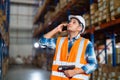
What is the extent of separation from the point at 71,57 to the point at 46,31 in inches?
572

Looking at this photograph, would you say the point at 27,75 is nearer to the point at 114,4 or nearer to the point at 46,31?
the point at 46,31

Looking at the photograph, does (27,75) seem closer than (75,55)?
No

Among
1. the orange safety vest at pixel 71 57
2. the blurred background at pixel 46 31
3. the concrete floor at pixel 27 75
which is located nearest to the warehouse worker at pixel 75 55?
the orange safety vest at pixel 71 57

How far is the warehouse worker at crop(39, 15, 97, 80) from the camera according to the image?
Result: 2.19 metres

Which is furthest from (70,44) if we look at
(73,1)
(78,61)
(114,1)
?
(73,1)

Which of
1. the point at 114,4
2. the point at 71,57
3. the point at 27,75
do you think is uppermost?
the point at 114,4

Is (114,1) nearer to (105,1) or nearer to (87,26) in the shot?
(105,1)

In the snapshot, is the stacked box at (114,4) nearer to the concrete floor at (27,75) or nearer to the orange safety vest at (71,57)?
the orange safety vest at (71,57)

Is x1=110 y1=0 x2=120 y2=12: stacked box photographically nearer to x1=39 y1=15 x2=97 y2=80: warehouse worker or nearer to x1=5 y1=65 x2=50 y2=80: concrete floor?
→ x1=39 y1=15 x2=97 y2=80: warehouse worker

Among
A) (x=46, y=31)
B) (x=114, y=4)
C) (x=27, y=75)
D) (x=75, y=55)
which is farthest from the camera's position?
(x=46, y=31)

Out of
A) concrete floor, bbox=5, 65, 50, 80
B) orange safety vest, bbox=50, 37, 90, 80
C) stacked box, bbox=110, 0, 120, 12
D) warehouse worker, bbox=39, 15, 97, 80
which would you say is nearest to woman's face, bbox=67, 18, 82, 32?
warehouse worker, bbox=39, 15, 97, 80

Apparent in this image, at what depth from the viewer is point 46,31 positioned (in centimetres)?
1670

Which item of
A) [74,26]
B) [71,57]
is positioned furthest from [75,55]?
[74,26]

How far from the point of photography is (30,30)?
23.6 meters
